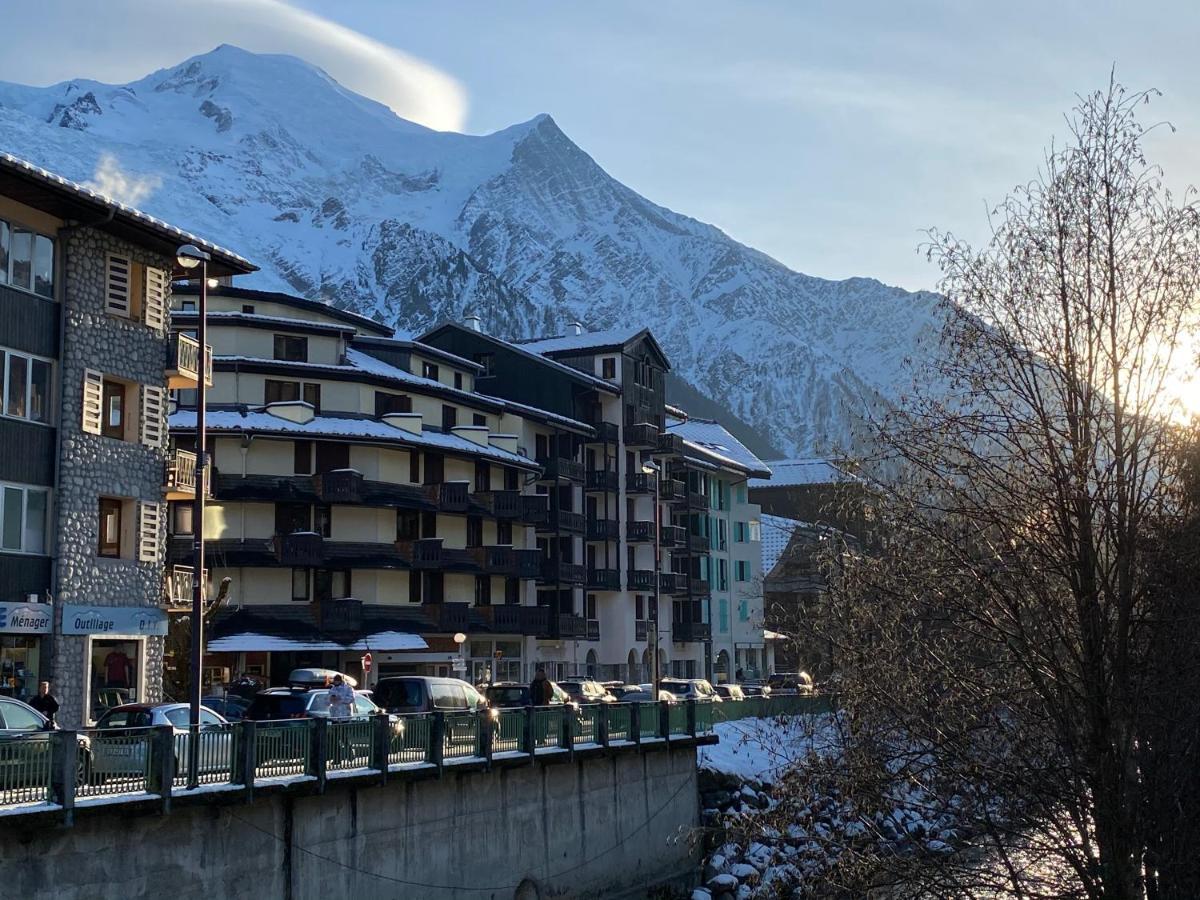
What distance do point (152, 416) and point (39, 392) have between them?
4.62 metres

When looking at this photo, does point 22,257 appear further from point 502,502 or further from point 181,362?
point 502,502

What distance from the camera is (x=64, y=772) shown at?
68.4ft

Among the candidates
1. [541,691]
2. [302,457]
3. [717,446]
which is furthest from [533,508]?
[717,446]

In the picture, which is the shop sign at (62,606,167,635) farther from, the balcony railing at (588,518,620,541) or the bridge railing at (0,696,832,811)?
the balcony railing at (588,518,620,541)

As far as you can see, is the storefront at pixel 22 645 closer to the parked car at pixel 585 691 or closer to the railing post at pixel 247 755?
the railing post at pixel 247 755

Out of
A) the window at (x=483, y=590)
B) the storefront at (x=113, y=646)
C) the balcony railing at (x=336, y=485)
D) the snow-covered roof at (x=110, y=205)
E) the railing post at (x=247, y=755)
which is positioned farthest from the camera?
the window at (x=483, y=590)

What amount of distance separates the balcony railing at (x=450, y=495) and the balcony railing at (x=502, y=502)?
62.1 inches

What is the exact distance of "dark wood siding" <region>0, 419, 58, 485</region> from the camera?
36875 millimetres

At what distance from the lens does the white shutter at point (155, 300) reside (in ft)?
138

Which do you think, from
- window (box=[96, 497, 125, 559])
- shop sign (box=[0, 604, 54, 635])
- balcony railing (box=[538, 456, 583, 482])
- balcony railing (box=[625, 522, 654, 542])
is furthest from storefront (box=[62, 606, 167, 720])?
balcony railing (box=[625, 522, 654, 542])

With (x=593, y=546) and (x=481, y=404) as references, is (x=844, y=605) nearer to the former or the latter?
(x=481, y=404)

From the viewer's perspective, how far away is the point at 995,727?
17703 millimetres

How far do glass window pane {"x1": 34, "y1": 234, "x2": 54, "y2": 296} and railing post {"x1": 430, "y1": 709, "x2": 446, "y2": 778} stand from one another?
15.1 metres

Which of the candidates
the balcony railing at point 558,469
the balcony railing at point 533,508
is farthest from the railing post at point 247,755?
the balcony railing at point 558,469
